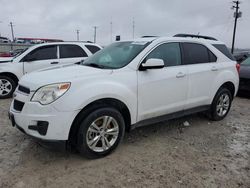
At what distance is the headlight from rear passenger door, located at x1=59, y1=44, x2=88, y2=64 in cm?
458

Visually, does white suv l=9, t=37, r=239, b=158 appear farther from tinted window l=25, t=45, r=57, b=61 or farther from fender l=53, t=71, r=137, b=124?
tinted window l=25, t=45, r=57, b=61

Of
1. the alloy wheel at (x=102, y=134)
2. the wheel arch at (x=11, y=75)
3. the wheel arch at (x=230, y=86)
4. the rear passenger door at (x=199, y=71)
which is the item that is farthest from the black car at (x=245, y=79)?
the wheel arch at (x=11, y=75)

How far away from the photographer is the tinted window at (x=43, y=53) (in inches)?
288

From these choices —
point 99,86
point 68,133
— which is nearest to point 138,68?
point 99,86

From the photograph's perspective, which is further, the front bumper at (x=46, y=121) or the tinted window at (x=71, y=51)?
the tinted window at (x=71, y=51)

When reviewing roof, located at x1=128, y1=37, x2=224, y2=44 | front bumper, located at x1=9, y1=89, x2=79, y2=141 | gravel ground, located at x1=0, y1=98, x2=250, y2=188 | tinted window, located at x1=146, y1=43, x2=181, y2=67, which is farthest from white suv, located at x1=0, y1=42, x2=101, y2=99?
front bumper, located at x1=9, y1=89, x2=79, y2=141

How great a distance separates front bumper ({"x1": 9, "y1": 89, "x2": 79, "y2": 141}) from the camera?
2994mm

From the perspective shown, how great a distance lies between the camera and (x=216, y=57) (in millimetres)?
4945

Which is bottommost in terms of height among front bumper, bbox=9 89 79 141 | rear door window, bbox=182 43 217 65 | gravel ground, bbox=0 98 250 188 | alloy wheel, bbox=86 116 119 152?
gravel ground, bbox=0 98 250 188

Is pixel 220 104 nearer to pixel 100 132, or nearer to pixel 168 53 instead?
pixel 168 53

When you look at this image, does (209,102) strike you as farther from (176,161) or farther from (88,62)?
(88,62)

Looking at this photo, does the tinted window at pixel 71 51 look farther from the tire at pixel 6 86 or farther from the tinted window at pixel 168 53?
the tinted window at pixel 168 53

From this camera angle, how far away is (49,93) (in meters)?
3.07

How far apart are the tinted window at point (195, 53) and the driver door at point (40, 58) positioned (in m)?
4.45
